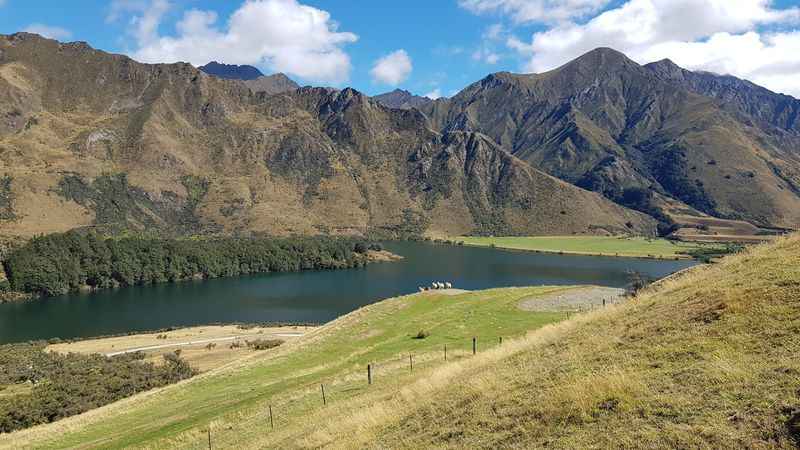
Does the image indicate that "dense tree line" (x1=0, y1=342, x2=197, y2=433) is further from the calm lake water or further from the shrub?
the calm lake water

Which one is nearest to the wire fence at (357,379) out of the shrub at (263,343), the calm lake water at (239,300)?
the shrub at (263,343)

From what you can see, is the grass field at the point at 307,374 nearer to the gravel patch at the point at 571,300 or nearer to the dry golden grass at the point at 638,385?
the gravel patch at the point at 571,300

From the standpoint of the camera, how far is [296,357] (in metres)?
41.2

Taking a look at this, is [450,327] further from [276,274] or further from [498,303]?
[276,274]

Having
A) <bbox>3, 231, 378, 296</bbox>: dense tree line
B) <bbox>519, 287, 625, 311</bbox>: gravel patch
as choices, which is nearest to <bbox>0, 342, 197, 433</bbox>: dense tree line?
<bbox>519, 287, 625, 311</bbox>: gravel patch

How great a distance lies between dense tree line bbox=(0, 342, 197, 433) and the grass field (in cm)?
981

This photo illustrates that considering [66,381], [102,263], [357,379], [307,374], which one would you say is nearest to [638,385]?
[357,379]

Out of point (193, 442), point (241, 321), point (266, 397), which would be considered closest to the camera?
point (193, 442)

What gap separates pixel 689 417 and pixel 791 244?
1332 cm

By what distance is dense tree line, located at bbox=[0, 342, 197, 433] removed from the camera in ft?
152

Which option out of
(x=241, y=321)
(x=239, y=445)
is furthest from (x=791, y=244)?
(x=241, y=321)

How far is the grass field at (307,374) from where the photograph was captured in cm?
2564

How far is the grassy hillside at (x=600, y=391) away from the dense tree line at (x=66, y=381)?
2004 cm

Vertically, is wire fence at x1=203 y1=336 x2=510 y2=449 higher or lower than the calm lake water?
higher
